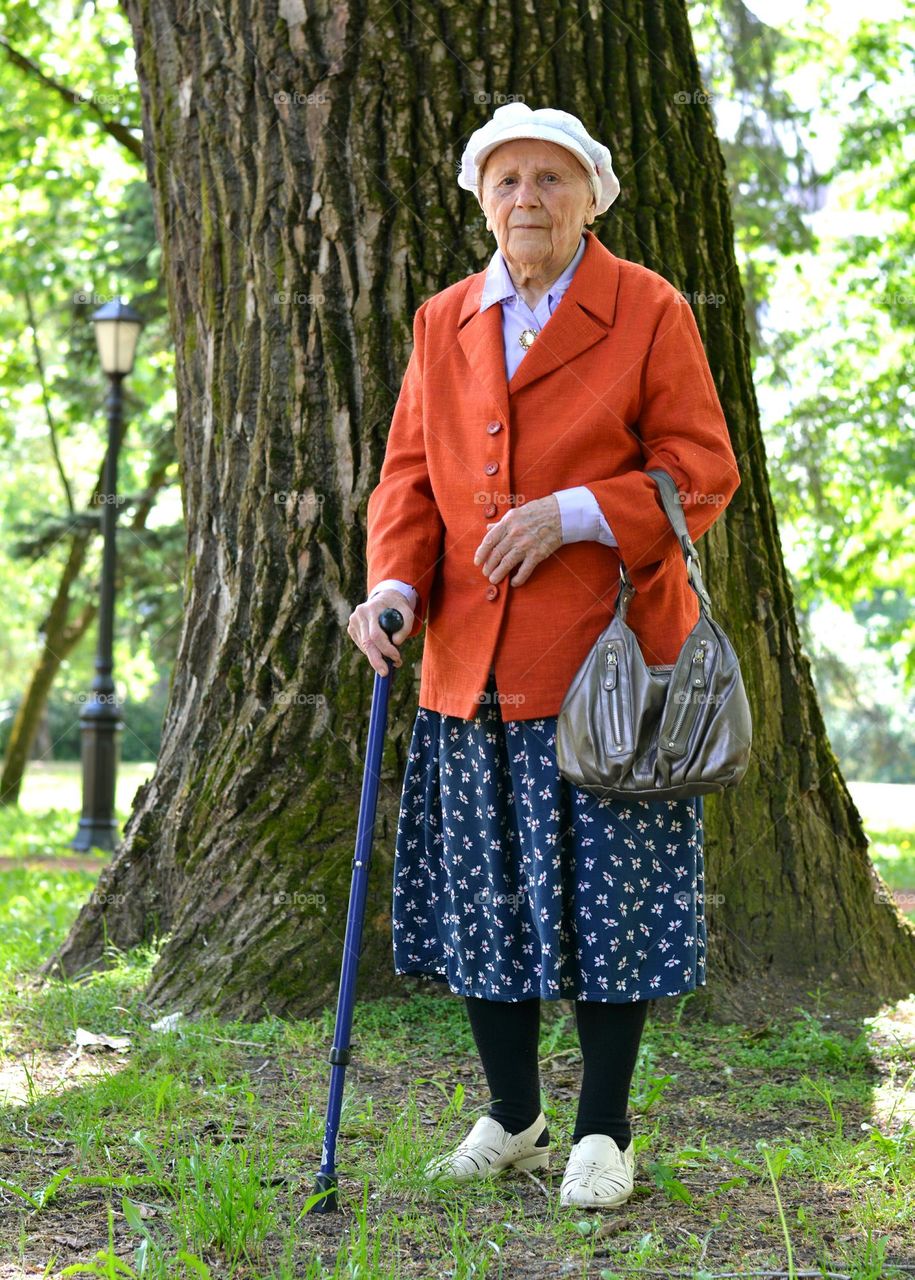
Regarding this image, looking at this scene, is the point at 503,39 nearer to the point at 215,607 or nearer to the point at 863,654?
the point at 215,607

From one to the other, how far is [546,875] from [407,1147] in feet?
2.16

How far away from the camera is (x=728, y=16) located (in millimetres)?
11461

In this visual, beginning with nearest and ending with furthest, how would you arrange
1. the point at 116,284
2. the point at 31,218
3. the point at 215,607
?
the point at 215,607 → the point at 116,284 → the point at 31,218

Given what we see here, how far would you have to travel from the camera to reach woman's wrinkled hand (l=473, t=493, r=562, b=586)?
2555mm

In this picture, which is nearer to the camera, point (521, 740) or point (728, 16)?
point (521, 740)

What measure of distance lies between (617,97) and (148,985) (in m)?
2.88

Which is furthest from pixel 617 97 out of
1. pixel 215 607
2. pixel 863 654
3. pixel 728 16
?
pixel 863 654

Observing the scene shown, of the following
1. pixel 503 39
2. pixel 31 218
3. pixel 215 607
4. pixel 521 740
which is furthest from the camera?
pixel 31 218

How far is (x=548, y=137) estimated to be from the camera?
8.42ft
